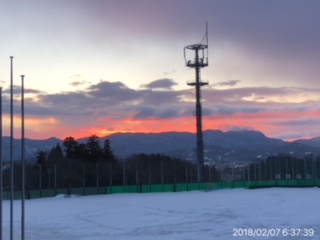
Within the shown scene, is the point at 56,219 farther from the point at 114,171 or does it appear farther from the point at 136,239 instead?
the point at 114,171

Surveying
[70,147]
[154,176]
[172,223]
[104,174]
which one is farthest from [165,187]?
[172,223]

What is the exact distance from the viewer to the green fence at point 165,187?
47781 mm

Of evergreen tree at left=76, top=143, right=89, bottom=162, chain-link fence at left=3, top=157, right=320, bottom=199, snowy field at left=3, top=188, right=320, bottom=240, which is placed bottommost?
snowy field at left=3, top=188, right=320, bottom=240

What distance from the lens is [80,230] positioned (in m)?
19.9

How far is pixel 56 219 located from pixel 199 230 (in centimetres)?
822

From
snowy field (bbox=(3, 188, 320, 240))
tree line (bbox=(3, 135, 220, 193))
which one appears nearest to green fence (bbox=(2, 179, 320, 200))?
tree line (bbox=(3, 135, 220, 193))

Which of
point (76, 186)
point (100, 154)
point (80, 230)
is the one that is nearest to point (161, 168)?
point (76, 186)

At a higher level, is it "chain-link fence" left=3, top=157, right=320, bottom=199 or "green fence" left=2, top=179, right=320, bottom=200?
"chain-link fence" left=3, top=157, right=320, bottom=199

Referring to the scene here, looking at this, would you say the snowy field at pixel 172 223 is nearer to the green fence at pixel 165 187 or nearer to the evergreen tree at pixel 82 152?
the green fence at pixel 165 187

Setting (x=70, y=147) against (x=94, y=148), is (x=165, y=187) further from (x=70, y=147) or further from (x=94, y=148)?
(x=70, y=147)

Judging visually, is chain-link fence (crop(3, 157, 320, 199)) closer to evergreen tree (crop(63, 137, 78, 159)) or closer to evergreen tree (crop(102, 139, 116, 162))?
evergreen tree (crop(102, 139, 116, 162))

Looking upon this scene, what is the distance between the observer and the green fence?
47.8 m

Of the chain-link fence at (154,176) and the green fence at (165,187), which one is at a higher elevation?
the chain-link fence at (154,176)

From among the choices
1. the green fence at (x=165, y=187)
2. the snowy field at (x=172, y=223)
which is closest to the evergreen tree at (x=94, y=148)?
the green fence at (x=165, y=187)
